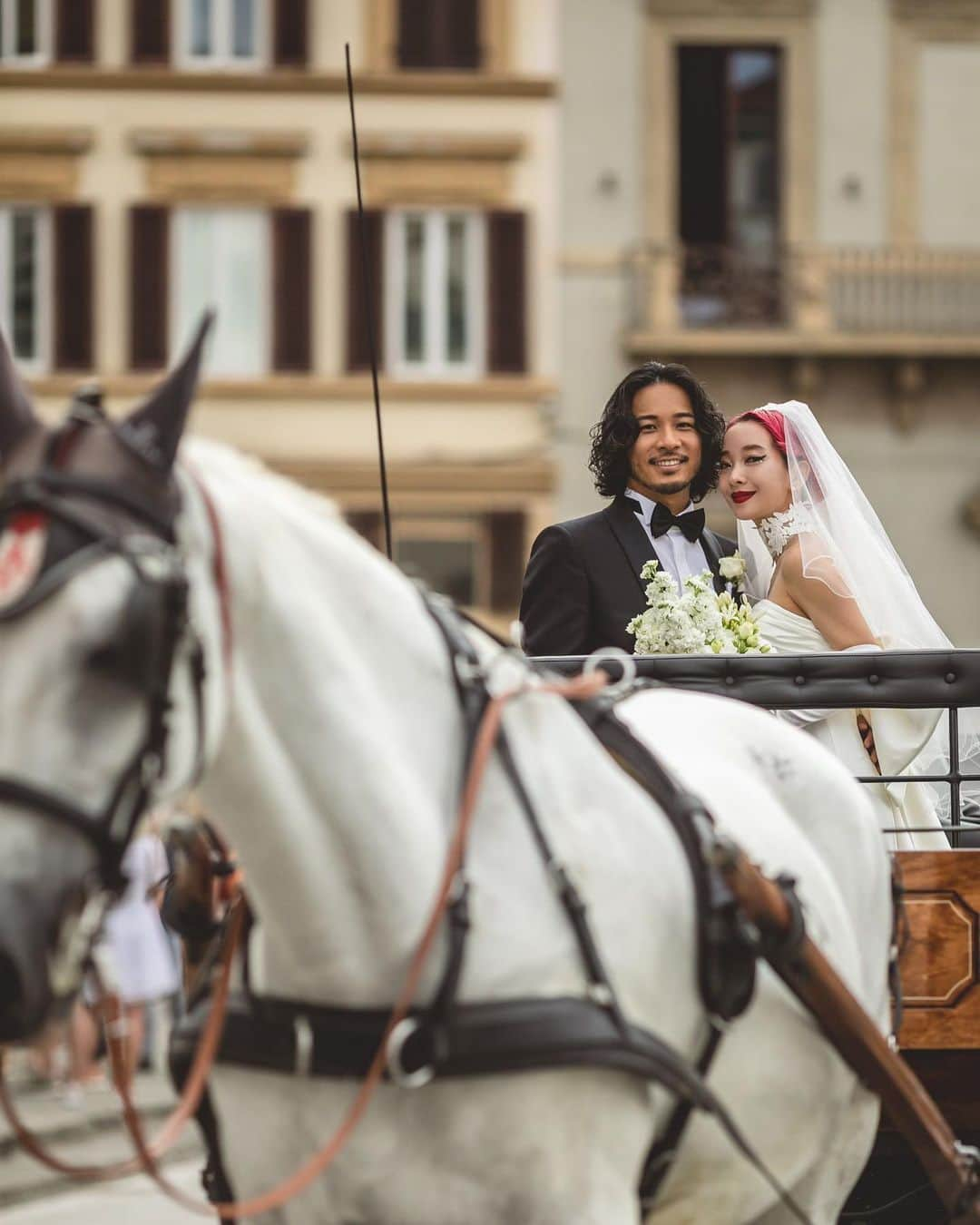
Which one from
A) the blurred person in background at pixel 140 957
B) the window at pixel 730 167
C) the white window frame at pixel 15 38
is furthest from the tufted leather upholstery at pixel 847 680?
the white window frame at pixel 15 38

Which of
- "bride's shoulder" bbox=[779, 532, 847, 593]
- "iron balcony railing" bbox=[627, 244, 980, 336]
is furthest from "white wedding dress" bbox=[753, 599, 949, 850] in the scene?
"iron balcony railing" bbox=[627, 244, 980, 336]

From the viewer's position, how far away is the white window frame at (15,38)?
2147 cm

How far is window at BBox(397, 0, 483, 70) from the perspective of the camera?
842 inches

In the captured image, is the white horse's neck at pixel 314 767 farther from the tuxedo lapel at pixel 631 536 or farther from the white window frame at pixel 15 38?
the white window frame at pixel 15 38

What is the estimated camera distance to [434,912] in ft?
8.92

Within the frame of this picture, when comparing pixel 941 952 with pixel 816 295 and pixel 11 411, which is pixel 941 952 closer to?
pixel 11 411

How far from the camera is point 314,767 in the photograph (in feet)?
8.79

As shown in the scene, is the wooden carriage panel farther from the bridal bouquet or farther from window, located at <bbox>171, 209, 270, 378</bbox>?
window, located at <bbox>171, 209, 270, 378</bbox>

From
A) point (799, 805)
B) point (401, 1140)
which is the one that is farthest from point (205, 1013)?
point (799, 805)

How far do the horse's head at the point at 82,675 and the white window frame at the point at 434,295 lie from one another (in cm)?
1884

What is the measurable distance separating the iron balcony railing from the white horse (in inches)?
728

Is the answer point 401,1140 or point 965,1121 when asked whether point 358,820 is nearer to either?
point 401,1140

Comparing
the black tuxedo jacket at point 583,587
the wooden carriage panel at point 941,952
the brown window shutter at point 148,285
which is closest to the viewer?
the wooden carriage panel at point 941,952

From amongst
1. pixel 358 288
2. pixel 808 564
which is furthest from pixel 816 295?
pixel 808 564
